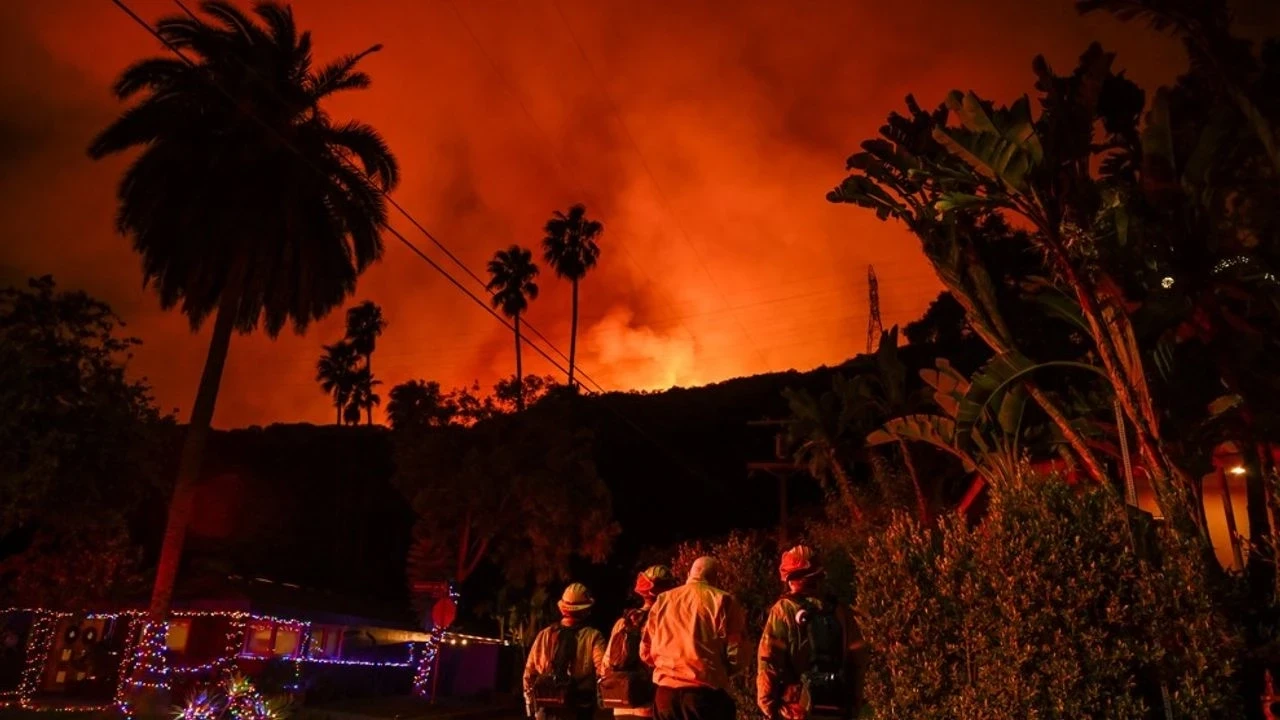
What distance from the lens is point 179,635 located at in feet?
89.4

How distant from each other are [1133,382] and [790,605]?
6.93 meters

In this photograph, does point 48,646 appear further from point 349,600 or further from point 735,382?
point 735,382

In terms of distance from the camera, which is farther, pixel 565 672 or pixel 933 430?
pixel 933 430

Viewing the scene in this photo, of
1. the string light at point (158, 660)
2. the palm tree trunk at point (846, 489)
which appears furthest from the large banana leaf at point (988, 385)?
the string light at point (158, 660)

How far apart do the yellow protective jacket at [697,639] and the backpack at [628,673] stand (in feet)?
2.35

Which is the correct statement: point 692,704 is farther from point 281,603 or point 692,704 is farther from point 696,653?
point 281,603

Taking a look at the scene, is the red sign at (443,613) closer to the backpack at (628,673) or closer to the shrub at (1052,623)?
the shrub at (1052,623)

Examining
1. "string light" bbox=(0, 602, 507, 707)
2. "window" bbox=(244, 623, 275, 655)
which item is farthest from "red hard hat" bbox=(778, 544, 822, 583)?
"window" bbox=(244, 623, 275, 655)

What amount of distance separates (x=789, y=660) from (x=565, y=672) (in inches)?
90.2

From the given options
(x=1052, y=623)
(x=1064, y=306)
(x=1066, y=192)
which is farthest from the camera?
(x=1064, y=306)

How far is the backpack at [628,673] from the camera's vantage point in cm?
654

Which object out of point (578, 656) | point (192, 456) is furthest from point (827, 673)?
point (192, 456)

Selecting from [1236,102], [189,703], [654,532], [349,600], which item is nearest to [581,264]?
[654,532]

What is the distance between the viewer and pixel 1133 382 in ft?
35.5
